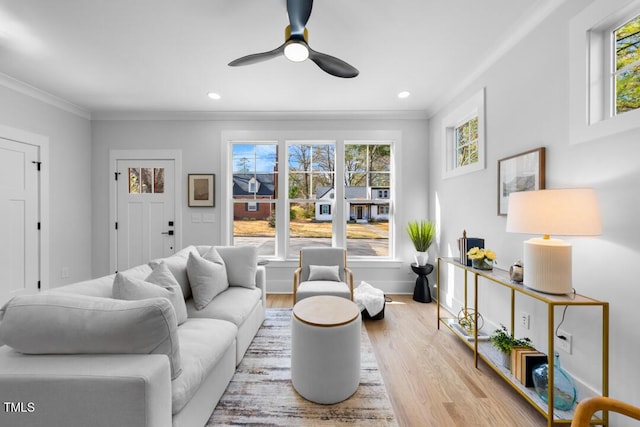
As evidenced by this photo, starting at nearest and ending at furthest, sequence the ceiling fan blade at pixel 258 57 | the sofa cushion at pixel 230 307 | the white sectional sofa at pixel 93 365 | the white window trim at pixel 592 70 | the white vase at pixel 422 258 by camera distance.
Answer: the white sectional sofa at pixel 93 365, the white window trim at pixel 592 70, the ceiling fan blade at pixel 258 57, the sofa cushion at pixel 230 307, the white vase at pixel 422 258

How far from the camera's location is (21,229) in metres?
3.12

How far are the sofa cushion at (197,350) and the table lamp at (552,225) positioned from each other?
1954 millimetres

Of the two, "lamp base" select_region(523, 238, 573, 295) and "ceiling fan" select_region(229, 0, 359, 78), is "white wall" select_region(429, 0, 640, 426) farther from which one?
"ceiling fan" select_region(229, 0, 359, 78)

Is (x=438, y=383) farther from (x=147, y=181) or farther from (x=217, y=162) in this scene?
(x=147, y=181)

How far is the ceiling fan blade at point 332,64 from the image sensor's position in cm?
195

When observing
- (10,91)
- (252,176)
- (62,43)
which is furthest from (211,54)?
(10,91)

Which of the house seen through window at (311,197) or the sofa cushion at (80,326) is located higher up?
the house seen through window at (311,197)

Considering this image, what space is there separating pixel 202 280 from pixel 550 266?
2395 millimetres

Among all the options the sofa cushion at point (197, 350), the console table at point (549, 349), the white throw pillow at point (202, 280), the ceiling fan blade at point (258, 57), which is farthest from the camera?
the white throw pillow at point (202, 280)

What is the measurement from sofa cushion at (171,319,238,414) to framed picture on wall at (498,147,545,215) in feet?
7.97

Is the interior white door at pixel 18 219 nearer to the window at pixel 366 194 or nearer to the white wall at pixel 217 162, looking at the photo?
the white wall at pixel 217 162

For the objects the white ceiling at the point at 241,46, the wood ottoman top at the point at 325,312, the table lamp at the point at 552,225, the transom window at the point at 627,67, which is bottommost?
the wood ottoman top at the point at 325,312

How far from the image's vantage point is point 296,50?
1.84m

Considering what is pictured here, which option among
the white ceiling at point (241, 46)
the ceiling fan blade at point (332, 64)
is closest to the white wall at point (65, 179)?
the white ceiling at point (241, 46)
